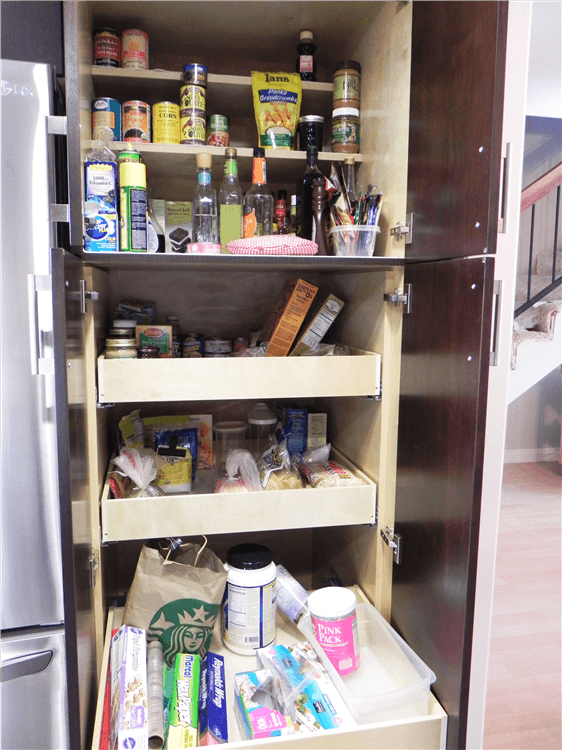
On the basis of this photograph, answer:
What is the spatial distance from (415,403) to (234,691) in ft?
2.51

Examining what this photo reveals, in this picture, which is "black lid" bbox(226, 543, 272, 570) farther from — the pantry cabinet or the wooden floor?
the wooden floor

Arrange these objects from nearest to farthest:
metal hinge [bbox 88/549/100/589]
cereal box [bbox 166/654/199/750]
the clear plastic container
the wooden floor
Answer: cereal box [bbox 166/654/199/750] < metal hinge [bbox 88/549/100/589] < the wooden floor < the clear plastic container

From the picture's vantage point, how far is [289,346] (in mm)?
1497

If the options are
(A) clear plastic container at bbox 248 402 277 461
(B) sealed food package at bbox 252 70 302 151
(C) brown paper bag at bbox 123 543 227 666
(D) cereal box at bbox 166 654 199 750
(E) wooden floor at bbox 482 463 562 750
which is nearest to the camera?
(D) cereal box at bbox 166 654 199 750

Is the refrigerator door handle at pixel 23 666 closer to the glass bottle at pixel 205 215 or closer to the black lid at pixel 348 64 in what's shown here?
the glass bottle at pixel 205 215

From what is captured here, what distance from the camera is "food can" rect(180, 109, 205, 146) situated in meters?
1.39

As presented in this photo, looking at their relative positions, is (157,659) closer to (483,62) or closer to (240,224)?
(240,224)

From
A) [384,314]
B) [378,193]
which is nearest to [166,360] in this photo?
[384,314]

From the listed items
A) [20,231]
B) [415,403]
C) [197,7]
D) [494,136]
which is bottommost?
[415,403]

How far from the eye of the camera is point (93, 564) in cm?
127

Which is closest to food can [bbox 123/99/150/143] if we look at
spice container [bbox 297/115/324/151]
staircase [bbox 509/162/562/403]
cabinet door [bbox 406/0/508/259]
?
spice container [bbox 297/115/324/151]

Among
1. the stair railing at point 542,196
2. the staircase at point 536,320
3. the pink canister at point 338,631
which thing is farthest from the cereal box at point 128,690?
the stair railing at point 542,196

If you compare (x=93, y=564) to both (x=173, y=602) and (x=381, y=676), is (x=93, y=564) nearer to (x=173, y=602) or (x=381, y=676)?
(x=173, y=602)

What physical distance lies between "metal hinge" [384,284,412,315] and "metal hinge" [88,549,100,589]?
0.91 meters
